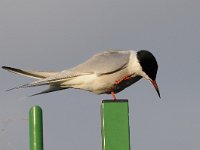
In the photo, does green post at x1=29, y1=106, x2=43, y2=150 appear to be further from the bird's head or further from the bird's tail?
the bird's head

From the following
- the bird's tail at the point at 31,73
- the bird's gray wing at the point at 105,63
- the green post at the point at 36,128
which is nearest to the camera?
the green post at the point at 36,128

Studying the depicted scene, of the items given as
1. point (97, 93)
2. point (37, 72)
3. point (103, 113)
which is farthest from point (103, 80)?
point (103, 113)

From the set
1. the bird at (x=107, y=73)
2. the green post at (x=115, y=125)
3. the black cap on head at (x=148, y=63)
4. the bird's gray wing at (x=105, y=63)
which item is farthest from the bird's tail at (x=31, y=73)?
the green post at (x=115, y=125)

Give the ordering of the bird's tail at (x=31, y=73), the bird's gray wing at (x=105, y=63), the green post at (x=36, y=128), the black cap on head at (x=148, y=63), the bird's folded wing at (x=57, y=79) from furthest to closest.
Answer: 1. the black cap on head at (x=148, y=63)
2. the bird's gray wing at (x=105, y=63)
3. the bird's folded wing at (x=57, y=79)
4. the bird's tail at (x=31, y=73)
5. the green post at (x=36, y=128)

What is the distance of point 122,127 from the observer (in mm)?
4660

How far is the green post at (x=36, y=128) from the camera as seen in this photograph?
455 cm

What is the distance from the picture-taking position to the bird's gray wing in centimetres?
662

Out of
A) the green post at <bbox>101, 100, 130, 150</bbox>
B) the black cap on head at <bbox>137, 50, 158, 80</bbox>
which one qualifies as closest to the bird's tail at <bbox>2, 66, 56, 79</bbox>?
A: the black cap on head at <bbox>137, 50, 158, 80</bbox>

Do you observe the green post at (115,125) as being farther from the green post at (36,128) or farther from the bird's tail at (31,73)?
the bird's tail at (31,73)

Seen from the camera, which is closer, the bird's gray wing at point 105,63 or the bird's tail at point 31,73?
the bird's tail at point 31,73

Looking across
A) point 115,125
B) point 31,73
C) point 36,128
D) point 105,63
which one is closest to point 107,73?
point 105,63

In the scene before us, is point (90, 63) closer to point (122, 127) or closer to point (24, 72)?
point (24, 72)

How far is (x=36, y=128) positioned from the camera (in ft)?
15.0

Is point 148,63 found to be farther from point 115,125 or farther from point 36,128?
point 36,128
